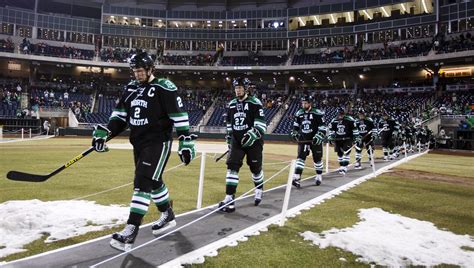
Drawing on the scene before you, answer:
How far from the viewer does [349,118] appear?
13.0m

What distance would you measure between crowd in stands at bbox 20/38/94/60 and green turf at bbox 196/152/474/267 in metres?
48.9

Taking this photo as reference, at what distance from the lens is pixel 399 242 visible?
4.91m

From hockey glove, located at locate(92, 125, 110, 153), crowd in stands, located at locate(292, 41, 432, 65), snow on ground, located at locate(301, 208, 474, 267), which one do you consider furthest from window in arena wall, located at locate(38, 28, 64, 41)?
snow on ground, located at locate(301, 208, 474, 267)

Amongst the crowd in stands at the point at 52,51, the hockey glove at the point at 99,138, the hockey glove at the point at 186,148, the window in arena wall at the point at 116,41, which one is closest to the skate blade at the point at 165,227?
the hockey glove at the point at 186,148

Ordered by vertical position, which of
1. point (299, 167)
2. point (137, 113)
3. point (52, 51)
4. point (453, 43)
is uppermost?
point (52, 51)

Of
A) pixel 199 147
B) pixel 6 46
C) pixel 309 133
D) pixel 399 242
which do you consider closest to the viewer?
pixel 399 242

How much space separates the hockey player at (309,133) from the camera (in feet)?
31.9

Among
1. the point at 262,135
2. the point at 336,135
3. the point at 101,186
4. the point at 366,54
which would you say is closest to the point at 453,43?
A: the point at 366,54

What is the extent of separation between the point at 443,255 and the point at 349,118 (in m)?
8.96

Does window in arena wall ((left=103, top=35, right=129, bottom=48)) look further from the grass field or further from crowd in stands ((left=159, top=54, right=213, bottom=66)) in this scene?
the grass field

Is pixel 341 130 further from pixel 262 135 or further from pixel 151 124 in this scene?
pixel 151 124

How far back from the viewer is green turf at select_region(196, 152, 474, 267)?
4.20m

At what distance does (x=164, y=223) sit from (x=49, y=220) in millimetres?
1966

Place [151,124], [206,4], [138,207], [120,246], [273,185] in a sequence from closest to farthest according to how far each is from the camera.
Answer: [120,246], [138,207], [151,124], [273,185], [206,4]
